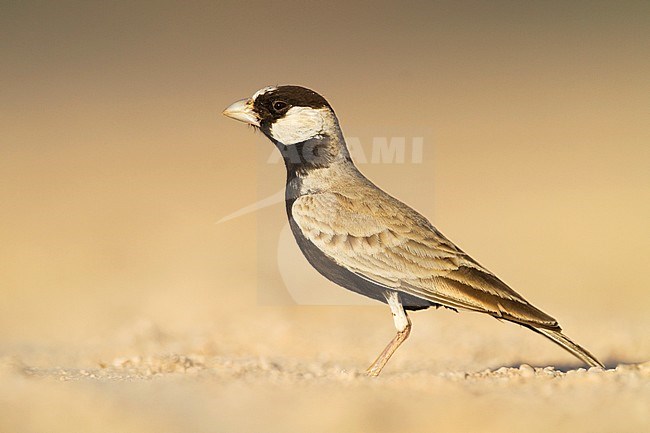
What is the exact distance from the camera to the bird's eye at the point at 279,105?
8367mm

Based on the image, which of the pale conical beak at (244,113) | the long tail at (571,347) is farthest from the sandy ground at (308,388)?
the pale conical beak at (244,113)

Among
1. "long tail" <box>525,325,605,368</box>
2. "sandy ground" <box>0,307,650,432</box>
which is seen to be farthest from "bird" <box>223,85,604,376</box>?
"sandy ground" <box>0,307,650,432</box>

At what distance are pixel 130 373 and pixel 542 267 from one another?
7.69m

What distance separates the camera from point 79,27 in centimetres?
2539

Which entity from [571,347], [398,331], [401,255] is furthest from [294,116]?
[571,347]

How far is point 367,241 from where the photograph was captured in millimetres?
7664

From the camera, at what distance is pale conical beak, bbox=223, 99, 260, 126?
849 cm

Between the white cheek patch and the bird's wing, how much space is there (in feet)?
1.81

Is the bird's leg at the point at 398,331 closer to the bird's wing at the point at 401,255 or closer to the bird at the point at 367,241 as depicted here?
the bird at the point at 367,241

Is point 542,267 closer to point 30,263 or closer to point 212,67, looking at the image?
point 30,263

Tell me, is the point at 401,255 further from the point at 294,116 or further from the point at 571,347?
the point at 294,116

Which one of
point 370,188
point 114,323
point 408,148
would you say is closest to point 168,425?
point 370,188

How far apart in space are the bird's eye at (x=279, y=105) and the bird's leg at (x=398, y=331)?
1.69 m

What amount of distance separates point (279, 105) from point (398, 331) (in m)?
1.98
